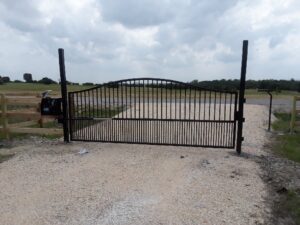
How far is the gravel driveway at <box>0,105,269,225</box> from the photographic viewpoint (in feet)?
12.1

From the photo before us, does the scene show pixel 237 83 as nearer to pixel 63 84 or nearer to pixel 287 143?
pixel 287 143

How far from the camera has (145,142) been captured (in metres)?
6.95

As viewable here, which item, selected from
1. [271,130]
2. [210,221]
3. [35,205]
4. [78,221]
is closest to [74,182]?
[35,205]

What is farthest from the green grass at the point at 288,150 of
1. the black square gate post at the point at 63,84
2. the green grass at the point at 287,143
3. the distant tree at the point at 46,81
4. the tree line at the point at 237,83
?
the distant tree at the point at 46,81

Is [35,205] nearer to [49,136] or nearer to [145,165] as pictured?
[145,165]

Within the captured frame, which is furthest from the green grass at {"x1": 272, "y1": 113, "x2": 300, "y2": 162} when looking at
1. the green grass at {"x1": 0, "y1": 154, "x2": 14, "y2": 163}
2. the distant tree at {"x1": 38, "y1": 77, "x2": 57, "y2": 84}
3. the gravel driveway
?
the distant tree at {"x1": 38, "y1": 77, "x2": 57, "y2": 84}

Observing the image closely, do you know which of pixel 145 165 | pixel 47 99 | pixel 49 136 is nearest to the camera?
pixel 145 165

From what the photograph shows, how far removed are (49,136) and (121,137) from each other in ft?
8.65

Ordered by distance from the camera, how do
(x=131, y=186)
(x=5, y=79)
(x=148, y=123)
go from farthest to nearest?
(x=5, y=79) < (x=148, y=123) < (x=131, y=186)

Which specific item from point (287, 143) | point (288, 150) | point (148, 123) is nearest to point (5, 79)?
point (148, 123)

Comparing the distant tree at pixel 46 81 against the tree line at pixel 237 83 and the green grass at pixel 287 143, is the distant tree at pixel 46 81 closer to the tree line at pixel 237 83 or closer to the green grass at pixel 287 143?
the tree line at pixel 237 83

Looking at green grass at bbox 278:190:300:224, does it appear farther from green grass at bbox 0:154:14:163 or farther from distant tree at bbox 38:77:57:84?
distant tree at bbox 38:77:57:84

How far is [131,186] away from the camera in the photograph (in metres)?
4.61

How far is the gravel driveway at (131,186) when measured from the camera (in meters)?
3.69
